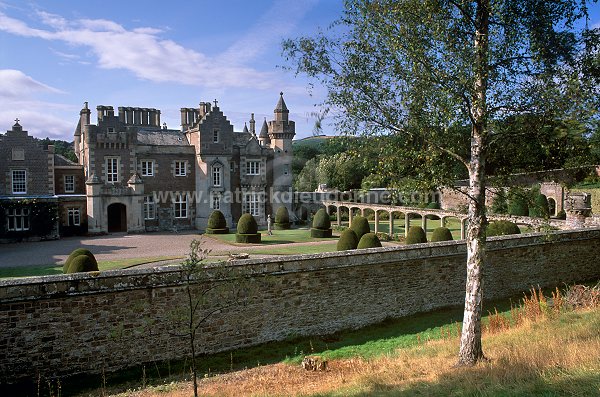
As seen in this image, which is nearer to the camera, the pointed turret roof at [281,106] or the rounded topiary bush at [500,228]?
the rounded topiary bush at [500,228]

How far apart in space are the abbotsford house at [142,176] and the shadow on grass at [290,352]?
72.6ft

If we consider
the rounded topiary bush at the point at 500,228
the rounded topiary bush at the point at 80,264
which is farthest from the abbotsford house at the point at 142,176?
the rounded topiary bush at the point at 500,228

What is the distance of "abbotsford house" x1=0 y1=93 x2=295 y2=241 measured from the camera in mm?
29484

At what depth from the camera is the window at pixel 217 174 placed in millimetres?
35031

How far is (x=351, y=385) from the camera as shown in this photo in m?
7.50

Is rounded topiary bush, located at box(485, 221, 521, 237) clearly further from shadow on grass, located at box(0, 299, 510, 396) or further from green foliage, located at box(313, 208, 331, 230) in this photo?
green foliage, located at box(313, 208, 331, 230)

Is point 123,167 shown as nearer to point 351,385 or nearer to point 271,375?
point 271,375

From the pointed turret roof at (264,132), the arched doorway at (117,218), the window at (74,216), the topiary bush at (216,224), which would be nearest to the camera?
the window at (74,216)

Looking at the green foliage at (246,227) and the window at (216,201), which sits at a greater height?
the window at (216,201)

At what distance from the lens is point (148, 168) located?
110ft

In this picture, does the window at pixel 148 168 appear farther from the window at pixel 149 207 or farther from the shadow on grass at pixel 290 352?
the shadow on grass at pixel 290 352

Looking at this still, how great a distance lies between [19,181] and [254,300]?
83.7 ft

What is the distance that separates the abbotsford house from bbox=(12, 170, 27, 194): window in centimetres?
6

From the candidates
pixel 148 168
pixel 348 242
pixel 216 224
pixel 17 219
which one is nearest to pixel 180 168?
pixel 148 168
